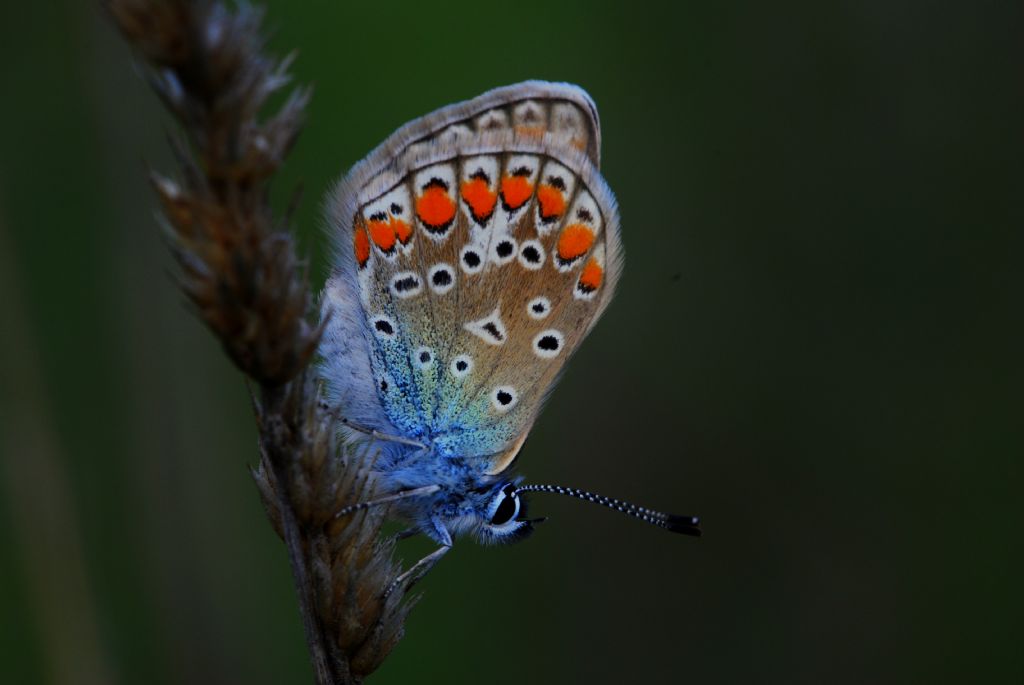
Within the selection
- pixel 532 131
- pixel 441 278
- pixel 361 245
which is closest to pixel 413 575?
pixel 441 278

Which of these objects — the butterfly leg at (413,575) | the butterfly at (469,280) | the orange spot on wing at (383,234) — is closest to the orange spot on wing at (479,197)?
the butterfly at (469,280)

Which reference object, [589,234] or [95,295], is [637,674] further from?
[95,295]

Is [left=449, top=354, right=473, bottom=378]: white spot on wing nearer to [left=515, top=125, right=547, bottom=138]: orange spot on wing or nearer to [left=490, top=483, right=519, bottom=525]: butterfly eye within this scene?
[left=490, top=483, right=519, bottom=525]: butterfly eye

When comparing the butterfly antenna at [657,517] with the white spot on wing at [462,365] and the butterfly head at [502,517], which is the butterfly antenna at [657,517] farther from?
the white spot on wing at [462,365]

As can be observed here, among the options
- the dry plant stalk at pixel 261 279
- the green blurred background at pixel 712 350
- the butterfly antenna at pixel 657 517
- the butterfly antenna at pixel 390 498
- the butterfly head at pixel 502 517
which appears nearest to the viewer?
the dry plant stalk at pixel 261 279

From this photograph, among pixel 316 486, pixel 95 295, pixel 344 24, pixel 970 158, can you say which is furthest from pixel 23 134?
pixel 970 158

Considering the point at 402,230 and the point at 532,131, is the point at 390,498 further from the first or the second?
the point at 532,131

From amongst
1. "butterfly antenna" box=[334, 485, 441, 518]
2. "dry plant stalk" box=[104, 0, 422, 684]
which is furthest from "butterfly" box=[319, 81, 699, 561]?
"dry plant stalk" box=[104, 0, 422, 684]
